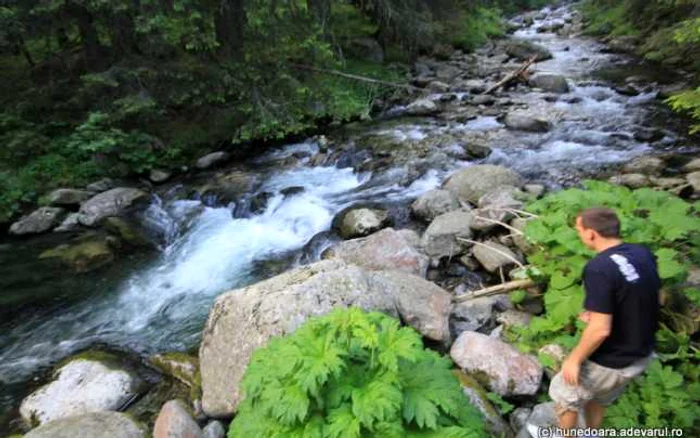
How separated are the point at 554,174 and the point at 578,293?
219 inches

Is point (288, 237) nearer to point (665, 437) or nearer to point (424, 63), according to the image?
point (665, 437)

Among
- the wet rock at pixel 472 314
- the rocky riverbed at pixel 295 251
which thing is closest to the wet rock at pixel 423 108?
the rocky riverbed at pixel 295 251

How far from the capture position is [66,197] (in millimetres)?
10094

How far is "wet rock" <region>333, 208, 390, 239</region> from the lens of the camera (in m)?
7.73

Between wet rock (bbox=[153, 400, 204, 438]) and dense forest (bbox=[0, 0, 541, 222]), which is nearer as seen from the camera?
wet rock (bbox=[153, 400, 204, 438])

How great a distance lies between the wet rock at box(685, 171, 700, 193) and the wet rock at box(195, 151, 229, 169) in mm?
10063

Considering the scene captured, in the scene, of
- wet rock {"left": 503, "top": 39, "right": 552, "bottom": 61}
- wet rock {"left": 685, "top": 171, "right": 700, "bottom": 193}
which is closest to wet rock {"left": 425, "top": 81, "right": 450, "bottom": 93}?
wet rock {"left": 503, "top": 39, "right": 552, "bottom": 61}

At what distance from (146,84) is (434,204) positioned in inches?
285

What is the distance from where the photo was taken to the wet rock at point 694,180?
6.84m

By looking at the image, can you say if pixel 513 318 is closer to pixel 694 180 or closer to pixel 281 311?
pixel 281 311

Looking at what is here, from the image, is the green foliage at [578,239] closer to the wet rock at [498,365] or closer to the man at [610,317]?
the wet rock at [498,365]

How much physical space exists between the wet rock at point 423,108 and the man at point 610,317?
11.8 m

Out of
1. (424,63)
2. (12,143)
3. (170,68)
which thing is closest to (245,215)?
(170,68)

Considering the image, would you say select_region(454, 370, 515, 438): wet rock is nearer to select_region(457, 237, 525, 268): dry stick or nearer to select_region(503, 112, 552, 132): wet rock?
select_region(457, 237, 525, 268): dry stick
